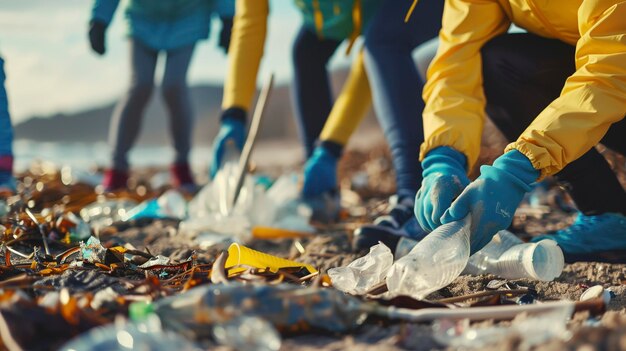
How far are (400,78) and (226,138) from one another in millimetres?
931

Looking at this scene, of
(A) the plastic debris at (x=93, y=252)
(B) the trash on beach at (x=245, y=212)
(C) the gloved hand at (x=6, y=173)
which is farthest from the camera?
(C) the gloved hand at (x=6, y=173)

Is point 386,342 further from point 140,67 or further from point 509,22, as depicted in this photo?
point 140,67

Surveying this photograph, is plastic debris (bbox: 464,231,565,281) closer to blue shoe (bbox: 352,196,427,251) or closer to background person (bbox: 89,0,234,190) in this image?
blue shoe (bbox: 352,196,427,251)

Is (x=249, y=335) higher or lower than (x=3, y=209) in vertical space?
higher

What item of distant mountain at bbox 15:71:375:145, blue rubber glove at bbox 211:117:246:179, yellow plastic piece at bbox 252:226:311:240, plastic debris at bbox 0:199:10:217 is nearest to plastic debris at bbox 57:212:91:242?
plastic debris at bbox 0:199:10:217

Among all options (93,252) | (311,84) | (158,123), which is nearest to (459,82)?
(93,252)

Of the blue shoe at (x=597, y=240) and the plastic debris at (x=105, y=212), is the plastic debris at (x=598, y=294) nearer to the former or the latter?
the blue shoe at (x=597, y=240)

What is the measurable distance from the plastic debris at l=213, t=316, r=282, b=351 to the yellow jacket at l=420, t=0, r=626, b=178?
35.4 inches

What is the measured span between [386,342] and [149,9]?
3182mm

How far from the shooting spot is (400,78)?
7.74 ft

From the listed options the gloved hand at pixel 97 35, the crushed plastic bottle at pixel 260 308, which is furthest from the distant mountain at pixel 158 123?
the crushed plastic bottle at pixel 260 308

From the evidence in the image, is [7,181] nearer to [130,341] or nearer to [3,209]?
[3,209]

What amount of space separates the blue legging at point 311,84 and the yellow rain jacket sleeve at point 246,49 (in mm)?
249

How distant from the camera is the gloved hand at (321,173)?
2795 mm
